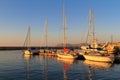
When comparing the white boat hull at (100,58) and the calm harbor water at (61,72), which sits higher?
the white boat hull at (100,58)

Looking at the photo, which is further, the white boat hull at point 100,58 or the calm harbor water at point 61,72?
the white boat hull at point 100,58

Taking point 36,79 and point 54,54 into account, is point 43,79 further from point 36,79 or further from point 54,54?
point 54,54

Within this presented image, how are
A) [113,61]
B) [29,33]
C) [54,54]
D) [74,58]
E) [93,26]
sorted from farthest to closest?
[29,33] < [54,54] < [93,26] < [74,58] < [113,61]

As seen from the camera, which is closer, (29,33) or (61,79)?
(61,79)

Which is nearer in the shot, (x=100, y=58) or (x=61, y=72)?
(x=61, y=72)

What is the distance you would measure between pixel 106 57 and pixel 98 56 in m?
2.61

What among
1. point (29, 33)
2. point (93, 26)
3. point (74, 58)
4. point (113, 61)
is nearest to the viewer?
point (113, 61)

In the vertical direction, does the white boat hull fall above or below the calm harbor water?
above

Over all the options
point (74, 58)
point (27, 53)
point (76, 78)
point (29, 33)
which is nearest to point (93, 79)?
point (76, 78)

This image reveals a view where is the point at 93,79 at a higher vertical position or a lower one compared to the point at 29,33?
lower

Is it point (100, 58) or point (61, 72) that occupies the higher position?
point (100, 58)

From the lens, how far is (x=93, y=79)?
26953mm

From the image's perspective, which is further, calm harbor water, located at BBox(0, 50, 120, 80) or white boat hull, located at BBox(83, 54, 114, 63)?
white boat hull, located at BBox(83, 54, 114, 63)

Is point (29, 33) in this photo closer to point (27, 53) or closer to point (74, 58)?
point (27, 53)
